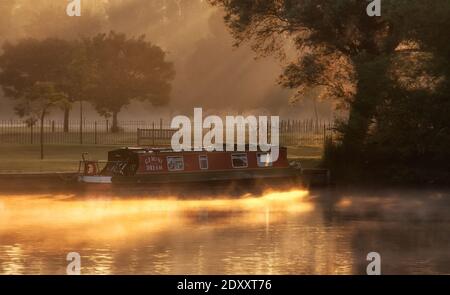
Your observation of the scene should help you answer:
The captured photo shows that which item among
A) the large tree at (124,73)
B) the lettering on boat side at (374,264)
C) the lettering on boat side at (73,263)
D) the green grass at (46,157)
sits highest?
the large tree at (124,73)

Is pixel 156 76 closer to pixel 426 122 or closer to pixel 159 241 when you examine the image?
pixel 426 122

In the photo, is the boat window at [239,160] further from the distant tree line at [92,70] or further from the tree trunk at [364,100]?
the distant tree line at [92,70]

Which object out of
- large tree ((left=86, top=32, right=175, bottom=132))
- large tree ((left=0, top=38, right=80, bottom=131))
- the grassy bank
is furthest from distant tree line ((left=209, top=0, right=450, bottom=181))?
large tree ((left=0, top=38, right=80, bottom=131))

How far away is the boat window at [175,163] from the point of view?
39.6 metres

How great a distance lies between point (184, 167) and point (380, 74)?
10025 millimetres

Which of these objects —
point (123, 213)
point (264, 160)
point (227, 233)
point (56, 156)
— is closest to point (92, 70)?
point (56, 156)

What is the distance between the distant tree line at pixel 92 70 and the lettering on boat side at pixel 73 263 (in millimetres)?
57695

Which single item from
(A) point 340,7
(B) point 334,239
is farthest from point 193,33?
(B) point 334,239

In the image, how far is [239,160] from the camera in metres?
41.5

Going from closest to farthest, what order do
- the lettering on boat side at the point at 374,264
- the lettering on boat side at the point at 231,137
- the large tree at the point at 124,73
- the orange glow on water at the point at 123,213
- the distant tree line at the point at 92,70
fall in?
the lettering on boat side at the point at 374,264 → the orange glow on water at the point at 123,213 → the lettering on boat side at the point at 231,137 → the distant tree line at the point at 92,70 → the large tree at the point at 124,73

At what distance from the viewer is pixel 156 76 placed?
291 ft

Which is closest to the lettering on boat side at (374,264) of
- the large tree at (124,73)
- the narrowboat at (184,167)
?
the narrowboat at (184,167)

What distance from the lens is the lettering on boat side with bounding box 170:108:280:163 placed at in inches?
1657
